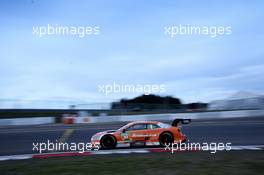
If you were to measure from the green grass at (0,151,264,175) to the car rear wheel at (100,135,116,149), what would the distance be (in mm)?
2634

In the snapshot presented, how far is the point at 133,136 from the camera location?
12.7 metres

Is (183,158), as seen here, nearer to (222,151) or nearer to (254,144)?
(222,151)

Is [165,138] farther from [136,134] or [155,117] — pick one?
[155,117]

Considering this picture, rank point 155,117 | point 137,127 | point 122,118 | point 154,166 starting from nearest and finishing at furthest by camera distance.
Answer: point 154,166
point 137,127
point 155,117
point 122,118

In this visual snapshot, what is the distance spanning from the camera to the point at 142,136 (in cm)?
1270

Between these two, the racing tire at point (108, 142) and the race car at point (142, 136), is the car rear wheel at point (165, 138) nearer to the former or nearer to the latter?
the race car at point (142, 136)

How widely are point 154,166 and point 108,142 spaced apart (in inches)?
172

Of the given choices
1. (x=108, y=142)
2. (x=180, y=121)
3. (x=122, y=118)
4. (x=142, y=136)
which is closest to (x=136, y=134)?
(x=142, y=136)

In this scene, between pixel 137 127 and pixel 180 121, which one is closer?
pixel 180 121

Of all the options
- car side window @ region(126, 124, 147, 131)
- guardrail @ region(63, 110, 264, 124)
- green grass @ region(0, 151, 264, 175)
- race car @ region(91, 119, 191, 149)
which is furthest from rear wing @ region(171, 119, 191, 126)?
guardrail @ region(63, 110, 264, 124)

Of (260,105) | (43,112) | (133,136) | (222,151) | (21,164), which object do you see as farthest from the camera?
(43,112)

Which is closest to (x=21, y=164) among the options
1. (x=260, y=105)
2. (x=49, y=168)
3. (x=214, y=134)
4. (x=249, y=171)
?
(x=49, y=168)

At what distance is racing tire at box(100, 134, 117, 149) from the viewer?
12574 millimetres

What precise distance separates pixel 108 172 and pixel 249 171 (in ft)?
9.16
